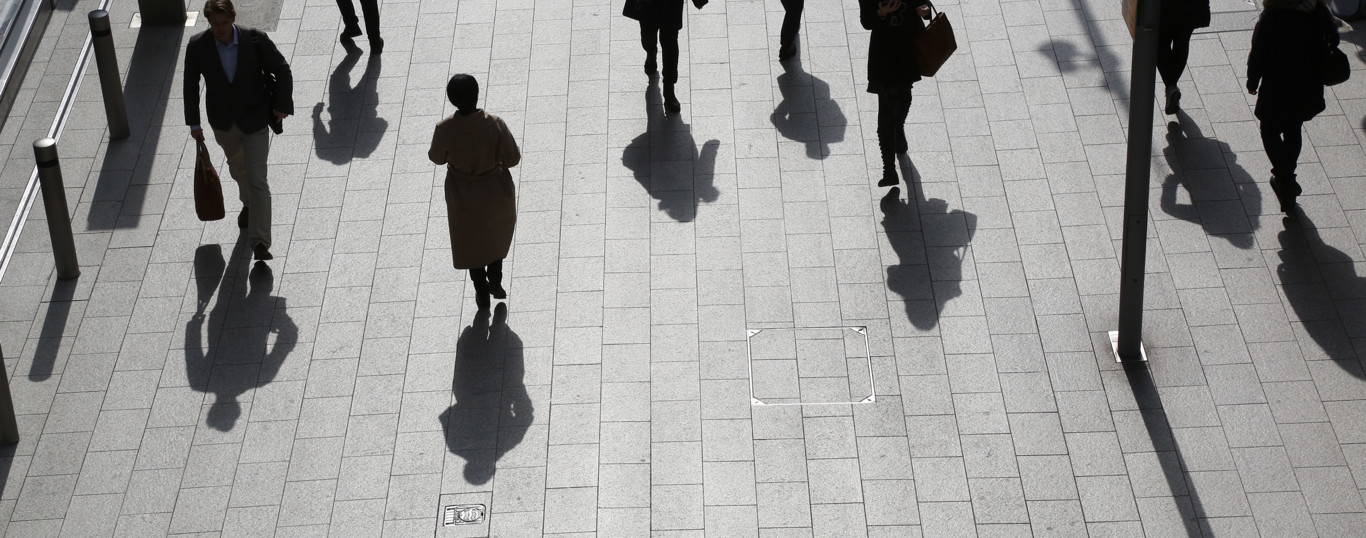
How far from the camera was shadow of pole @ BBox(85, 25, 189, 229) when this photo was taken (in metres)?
10.4

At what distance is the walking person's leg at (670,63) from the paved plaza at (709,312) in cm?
14

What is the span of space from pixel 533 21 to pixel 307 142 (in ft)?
7.42

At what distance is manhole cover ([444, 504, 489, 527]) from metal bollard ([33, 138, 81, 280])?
11.1 feet

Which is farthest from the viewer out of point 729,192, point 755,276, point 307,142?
point 307,142

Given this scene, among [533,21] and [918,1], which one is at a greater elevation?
[918,1]

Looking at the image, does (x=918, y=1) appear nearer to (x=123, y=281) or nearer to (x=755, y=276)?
(x=755, y=276)

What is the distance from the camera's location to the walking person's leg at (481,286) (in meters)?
9.21

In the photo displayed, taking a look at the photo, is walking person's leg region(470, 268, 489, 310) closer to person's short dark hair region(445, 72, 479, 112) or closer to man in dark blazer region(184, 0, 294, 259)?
person's short dark hair region(445, 72, 479, 112)

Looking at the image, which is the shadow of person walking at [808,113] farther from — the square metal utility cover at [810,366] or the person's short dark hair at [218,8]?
the person's short dark hair at [218,8]

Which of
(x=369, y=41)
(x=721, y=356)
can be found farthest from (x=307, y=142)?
(x=721, y=356)

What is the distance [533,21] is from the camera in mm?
12352

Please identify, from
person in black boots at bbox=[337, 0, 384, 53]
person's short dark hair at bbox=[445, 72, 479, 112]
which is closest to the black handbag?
person's short dark hair at bbox=[445, 72, 479, 112]

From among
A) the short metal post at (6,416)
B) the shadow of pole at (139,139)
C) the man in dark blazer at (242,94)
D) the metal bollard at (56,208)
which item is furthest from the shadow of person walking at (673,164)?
the short metal post at (6,416)

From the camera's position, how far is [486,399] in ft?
28.6
